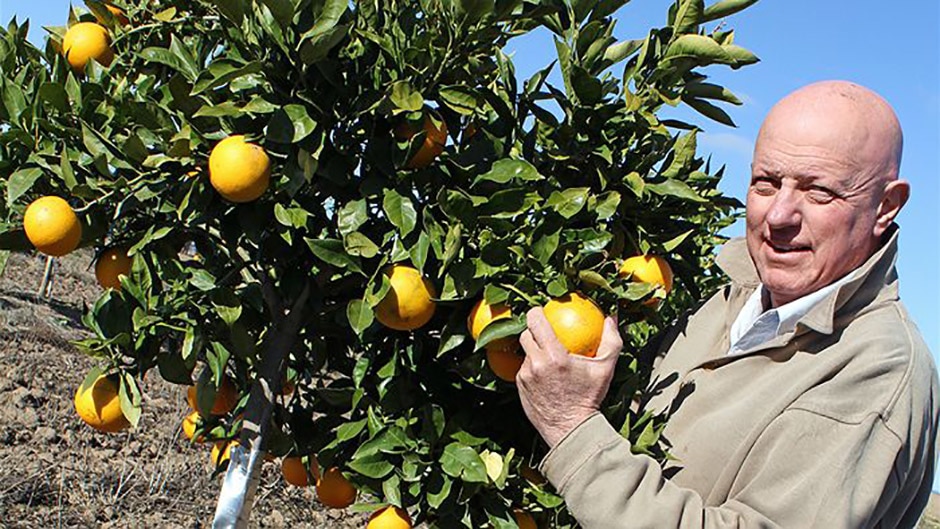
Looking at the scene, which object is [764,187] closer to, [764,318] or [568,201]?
[764,318]

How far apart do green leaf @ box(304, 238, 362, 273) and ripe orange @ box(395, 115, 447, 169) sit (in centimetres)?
19

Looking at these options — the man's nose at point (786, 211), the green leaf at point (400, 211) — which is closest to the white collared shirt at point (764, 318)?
the man's nose at point (786, 211)

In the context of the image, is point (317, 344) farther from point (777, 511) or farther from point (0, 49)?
point (777, 511)

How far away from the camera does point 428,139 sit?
5.09ft

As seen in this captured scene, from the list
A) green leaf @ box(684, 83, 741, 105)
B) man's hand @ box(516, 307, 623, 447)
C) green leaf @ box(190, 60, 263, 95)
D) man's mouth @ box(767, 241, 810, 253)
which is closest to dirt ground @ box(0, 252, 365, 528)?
green leaf @ box(190, 60, 263, 95)

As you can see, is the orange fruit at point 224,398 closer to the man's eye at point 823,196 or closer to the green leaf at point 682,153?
the green leaf at point 682,153

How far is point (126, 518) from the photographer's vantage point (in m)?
3.75

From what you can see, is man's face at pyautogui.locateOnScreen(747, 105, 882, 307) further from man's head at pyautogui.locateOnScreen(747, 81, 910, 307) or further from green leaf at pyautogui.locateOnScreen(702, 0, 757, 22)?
green leaf at pyautogui.locateOnScreen(702, 0, 757, 22)

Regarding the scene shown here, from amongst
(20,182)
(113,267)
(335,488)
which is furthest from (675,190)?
(20,182)

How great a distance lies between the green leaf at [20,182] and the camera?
5.13 ft

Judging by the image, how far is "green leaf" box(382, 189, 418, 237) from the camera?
1.47 m

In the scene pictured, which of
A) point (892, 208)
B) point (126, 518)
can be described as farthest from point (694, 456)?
point (126, 518)

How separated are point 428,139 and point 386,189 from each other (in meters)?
0.11

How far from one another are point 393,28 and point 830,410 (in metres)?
0.91
